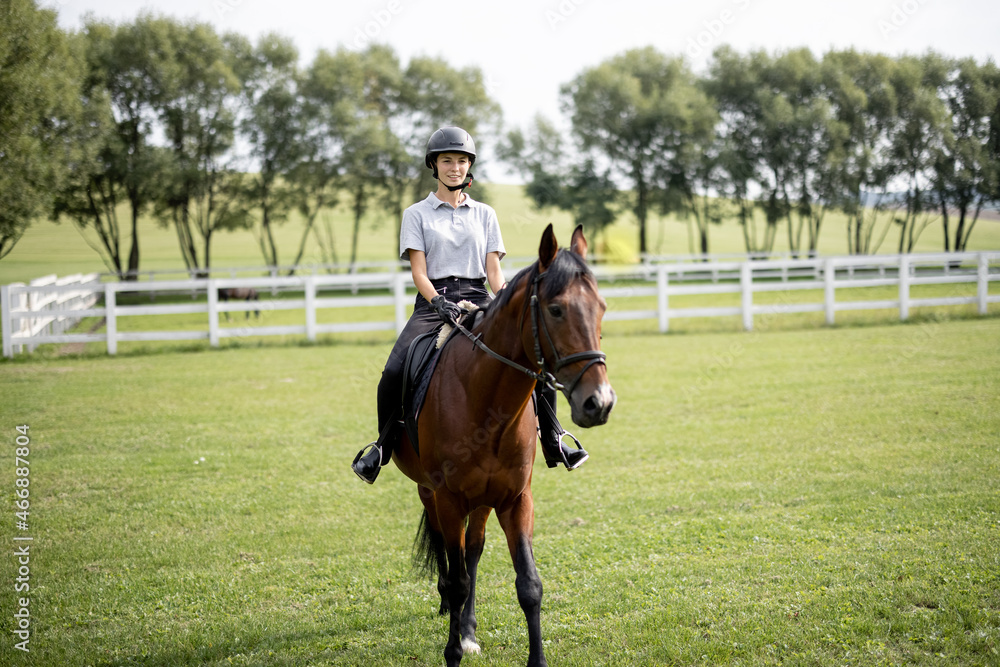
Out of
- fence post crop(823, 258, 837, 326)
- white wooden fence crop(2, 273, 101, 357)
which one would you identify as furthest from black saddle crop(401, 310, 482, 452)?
fence post crop(823, 258, 837, 326)

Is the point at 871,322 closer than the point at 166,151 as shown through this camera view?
Yes

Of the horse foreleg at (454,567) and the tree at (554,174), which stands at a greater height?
the tree at (554,174)

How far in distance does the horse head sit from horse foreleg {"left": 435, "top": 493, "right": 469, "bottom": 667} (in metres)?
1.12

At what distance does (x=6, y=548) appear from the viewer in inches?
212

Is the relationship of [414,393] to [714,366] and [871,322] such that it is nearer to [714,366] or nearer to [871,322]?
[714,366]

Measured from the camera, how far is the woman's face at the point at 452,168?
4156 mm

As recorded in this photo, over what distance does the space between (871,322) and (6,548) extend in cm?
1883

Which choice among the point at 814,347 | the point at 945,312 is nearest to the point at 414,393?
the point at 814,347

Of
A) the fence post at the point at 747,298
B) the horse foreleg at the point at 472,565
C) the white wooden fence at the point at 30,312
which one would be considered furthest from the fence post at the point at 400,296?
the horse foreleg at the point at 472,565

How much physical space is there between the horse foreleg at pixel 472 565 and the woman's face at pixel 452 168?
2.06 metres

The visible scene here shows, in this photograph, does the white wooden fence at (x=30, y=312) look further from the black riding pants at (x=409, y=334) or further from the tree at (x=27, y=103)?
the black riding pants at (x=409, y=334)

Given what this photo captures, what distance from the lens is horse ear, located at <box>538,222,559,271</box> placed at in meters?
3.06

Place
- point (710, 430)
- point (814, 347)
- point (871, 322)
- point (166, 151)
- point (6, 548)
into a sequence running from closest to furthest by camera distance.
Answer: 1. point (6, 548)
2. point (710, 430)
3. point (814, 347)
4. point (871, 322)
5. point (166, 151)

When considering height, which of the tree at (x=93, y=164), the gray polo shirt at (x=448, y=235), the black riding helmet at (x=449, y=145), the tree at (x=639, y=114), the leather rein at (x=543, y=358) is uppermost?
the tree at (x=639, y=114)
